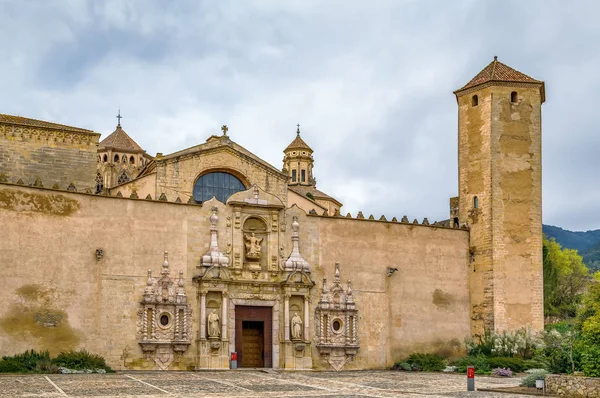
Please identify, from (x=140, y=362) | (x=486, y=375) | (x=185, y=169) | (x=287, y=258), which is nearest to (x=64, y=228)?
(x=140, y=362)

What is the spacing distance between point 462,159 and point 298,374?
1184 centimetres

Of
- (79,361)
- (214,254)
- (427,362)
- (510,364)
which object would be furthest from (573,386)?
(79,361)

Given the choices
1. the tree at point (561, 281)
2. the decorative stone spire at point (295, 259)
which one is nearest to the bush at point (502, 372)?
the decorative stone spire at point (295, 259)

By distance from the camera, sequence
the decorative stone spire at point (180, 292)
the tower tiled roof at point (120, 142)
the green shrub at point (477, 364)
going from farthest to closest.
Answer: the tower tiled roof at point (120, 142), the green shrub at point (477, 364), the decorative stone spire at point (180, 292)

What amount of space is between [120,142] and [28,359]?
149 ft

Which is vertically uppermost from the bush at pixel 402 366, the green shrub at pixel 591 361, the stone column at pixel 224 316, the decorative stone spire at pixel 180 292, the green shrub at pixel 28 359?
the decorative stone spire at pixel 180 292

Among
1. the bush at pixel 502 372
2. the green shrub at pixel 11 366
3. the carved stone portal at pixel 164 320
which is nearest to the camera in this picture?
the green shrub at pixel 11 366

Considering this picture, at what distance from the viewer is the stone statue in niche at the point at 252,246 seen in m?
28.8

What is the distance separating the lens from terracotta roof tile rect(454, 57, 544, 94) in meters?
33.0

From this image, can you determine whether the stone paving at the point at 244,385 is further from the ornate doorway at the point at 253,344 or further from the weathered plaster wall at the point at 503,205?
the weathered plaster wall at the point at 503,205

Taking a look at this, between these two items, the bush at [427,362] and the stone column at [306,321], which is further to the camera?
the bush at [427,362]

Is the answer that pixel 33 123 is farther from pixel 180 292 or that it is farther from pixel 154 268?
pixel 180 292

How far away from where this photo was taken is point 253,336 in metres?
28.8

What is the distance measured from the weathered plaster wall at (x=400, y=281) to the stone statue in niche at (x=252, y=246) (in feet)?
7.28
